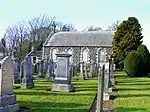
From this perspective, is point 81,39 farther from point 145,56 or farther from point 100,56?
point 145,56

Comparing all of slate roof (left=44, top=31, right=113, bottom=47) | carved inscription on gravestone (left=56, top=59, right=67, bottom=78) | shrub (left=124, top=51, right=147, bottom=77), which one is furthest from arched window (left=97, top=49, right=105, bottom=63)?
carved inscription on gravestone (left=56, top=59, right=67, bottom=78)

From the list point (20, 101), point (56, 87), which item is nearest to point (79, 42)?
point (56, 87)

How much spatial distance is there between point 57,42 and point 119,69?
1779 cm

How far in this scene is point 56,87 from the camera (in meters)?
19.6

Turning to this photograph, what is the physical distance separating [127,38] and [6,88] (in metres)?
33.6

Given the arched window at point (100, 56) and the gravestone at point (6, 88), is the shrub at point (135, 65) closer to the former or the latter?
the gravestone at point (6, 88)

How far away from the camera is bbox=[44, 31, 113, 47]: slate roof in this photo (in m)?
63.1

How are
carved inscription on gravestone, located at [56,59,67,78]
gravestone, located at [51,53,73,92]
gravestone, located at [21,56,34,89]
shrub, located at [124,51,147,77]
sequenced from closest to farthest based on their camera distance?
gravestone, located at [51,53,73,92] → carved inscription on gravestone, located at [56,59,67,78] → gravestone, located at [21,56,34,89] → shrub, located at [124,51,147,77]

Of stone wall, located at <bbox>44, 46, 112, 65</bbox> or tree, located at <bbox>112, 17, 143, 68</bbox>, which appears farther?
stone wall, located at <bbox>44, 46, 112, 65</bbox>

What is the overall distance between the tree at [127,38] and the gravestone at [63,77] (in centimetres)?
2438

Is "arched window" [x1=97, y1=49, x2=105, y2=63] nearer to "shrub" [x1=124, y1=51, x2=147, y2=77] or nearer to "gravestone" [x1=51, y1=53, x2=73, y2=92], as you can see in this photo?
"shrub" [x1=124, y1=51, x2=147, y2=77]

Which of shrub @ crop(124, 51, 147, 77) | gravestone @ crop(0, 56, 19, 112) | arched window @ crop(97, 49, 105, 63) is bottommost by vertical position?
gravestone @ crop(0, 56, 19, 112)

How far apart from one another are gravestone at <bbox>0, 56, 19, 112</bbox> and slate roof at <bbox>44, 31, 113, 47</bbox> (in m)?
51.0

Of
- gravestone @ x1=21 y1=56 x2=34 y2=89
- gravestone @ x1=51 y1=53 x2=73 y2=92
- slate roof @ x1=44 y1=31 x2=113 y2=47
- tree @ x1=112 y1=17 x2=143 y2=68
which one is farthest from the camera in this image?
slate roof @ x1=44 y1=31 x2=113 y2=47
